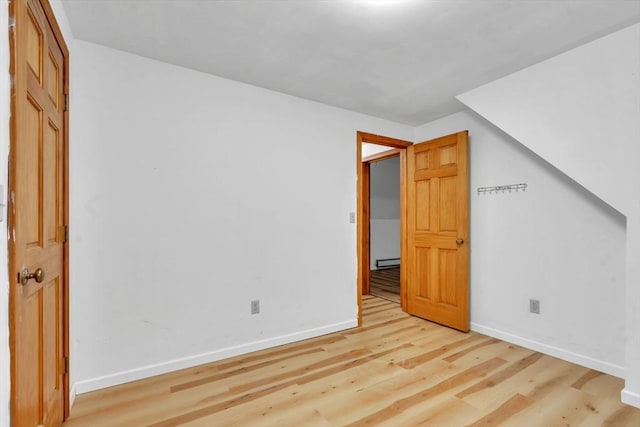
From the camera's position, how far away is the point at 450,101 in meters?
3.14

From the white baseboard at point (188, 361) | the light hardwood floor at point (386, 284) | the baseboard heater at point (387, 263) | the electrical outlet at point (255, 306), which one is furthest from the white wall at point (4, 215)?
the baseboard heater at point (387, 263)

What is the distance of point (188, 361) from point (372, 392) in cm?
141

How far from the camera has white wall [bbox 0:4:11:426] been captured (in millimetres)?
940

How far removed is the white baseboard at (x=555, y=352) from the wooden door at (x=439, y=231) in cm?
22

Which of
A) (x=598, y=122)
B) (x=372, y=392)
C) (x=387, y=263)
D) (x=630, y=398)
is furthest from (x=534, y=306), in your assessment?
(x=387, y=263)

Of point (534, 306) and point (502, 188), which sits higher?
point (502, 188)

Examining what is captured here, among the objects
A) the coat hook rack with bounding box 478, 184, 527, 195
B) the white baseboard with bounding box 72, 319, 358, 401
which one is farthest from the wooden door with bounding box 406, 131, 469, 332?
the white baseboard with bounding box 72, 319, 358, 401

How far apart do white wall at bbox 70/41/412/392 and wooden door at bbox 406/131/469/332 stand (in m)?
0.97

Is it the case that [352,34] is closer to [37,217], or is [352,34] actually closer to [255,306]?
[37,217]

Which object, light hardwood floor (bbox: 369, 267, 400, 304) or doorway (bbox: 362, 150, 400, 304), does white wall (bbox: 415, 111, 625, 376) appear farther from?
doorway (bbox: 362, 150, 400, 304)

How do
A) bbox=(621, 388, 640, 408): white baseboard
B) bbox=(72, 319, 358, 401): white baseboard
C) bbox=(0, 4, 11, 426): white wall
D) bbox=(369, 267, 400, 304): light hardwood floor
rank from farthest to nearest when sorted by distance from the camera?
bbox=(369, 267, 400, 304): light hardwood floor → bbox=(72, 319, 358, 401): white baseboard → bbox=(621, 388, 640, 408): white baseboard → bbox=(0, 4, 11, 426): white wall

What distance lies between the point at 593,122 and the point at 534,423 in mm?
1956

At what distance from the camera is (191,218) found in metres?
2.49

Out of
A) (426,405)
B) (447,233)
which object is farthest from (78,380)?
(447,233)
